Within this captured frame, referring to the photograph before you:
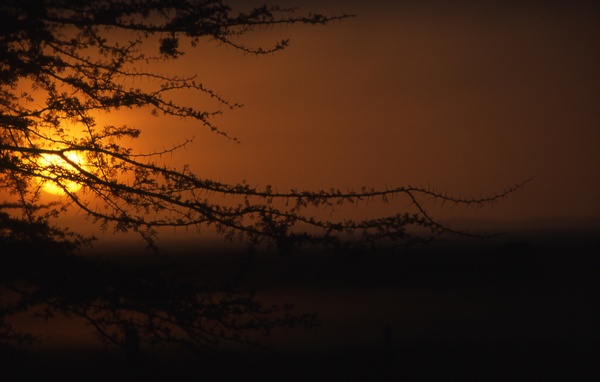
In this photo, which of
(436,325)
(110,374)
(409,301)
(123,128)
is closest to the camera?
(123,128)

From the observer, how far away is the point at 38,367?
928 inches

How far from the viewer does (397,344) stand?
1123 inches

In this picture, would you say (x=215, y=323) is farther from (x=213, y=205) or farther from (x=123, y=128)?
A: (x=123, y=128)

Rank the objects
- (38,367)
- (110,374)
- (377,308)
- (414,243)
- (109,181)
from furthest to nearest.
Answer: (377,308), (38,367), (110,374), (109,181), (414,243)

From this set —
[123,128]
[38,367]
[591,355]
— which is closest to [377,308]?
[591,355]

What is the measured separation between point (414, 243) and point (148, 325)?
149 cm

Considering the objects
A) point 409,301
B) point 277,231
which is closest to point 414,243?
point 277,231

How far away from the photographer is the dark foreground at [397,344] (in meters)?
5.00

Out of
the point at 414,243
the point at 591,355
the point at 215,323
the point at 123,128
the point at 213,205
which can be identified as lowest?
the point at 591,355

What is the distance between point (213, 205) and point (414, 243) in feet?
3.65

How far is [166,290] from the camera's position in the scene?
3918 millimetres

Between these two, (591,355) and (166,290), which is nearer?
(166,290)

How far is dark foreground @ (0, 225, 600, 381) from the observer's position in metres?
5.00

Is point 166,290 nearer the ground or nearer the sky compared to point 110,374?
nearer the sky
